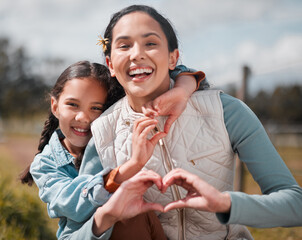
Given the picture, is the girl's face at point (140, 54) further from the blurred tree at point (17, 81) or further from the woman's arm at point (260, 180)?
the blurred tree at point (17, 81)

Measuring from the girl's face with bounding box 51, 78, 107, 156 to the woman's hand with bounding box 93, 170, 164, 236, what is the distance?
2.24ft

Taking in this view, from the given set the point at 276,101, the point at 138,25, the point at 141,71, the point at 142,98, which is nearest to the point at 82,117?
the point at 142,98

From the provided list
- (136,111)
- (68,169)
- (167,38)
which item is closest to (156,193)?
(136,111)

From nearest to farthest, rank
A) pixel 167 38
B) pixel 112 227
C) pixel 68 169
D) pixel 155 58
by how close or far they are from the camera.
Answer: pixel 112 227 → pixel 155 58 → pixel 167 38 → pixel 68 169

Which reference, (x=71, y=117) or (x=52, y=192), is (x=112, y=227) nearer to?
(x=52, y=192)

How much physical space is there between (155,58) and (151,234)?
910 mm

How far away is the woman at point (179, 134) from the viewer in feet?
5.66

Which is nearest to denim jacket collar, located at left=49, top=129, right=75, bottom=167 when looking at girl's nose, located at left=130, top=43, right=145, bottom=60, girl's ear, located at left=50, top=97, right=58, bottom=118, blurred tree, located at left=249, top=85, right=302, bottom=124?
girl's ear, located at left=50, top=97, right=58, bottom=118

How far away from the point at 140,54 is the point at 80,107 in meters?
0.62

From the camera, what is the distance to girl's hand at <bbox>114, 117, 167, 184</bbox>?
163 cm

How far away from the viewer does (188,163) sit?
1791 mm

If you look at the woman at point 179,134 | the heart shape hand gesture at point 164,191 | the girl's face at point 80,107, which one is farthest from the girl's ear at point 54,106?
the heart shape hand gesture at point 164,191

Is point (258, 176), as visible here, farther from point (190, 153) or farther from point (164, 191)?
point (164, 191)

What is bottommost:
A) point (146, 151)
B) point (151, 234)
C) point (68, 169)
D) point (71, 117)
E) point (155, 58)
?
point (151, 234)
